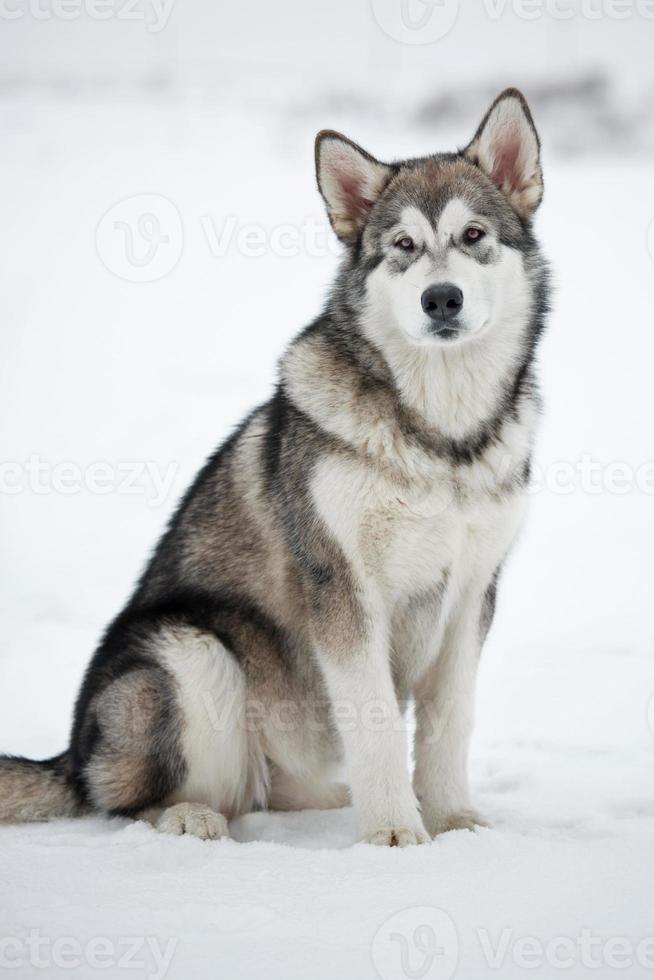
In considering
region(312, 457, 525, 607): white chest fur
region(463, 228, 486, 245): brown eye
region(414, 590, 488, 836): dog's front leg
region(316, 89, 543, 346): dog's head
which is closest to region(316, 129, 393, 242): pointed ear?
region(316, 89, 543, 346): dog's head

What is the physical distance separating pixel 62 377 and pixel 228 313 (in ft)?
6.47

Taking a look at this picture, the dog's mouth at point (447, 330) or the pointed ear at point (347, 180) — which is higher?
the pointed ear at point (347, 180)

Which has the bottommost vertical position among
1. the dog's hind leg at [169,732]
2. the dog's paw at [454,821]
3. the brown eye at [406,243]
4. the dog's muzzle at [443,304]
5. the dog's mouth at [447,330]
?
the dog's paw at [454,821]

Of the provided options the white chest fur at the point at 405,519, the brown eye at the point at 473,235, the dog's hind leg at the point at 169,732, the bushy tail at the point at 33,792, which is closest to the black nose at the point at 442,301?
the brown eye at the point at 473,235

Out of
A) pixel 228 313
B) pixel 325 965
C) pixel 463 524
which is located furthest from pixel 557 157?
pixel 325 965

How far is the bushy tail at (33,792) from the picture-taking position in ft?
12.7

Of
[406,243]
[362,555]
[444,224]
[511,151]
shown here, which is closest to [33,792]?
[362,555]

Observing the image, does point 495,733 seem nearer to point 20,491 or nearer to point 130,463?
point 130,463

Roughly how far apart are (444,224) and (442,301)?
34cm

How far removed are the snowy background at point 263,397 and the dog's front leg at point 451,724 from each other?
22cm

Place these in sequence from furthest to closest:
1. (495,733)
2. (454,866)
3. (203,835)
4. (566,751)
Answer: (495,733) < (566,751) < (203,835) < (454,866)

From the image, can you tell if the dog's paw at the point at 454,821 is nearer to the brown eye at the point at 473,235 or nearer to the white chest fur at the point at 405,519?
the white chest fur at the point at 405,519

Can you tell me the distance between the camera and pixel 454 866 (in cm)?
324

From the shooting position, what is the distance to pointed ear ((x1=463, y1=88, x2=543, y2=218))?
3822 mm
